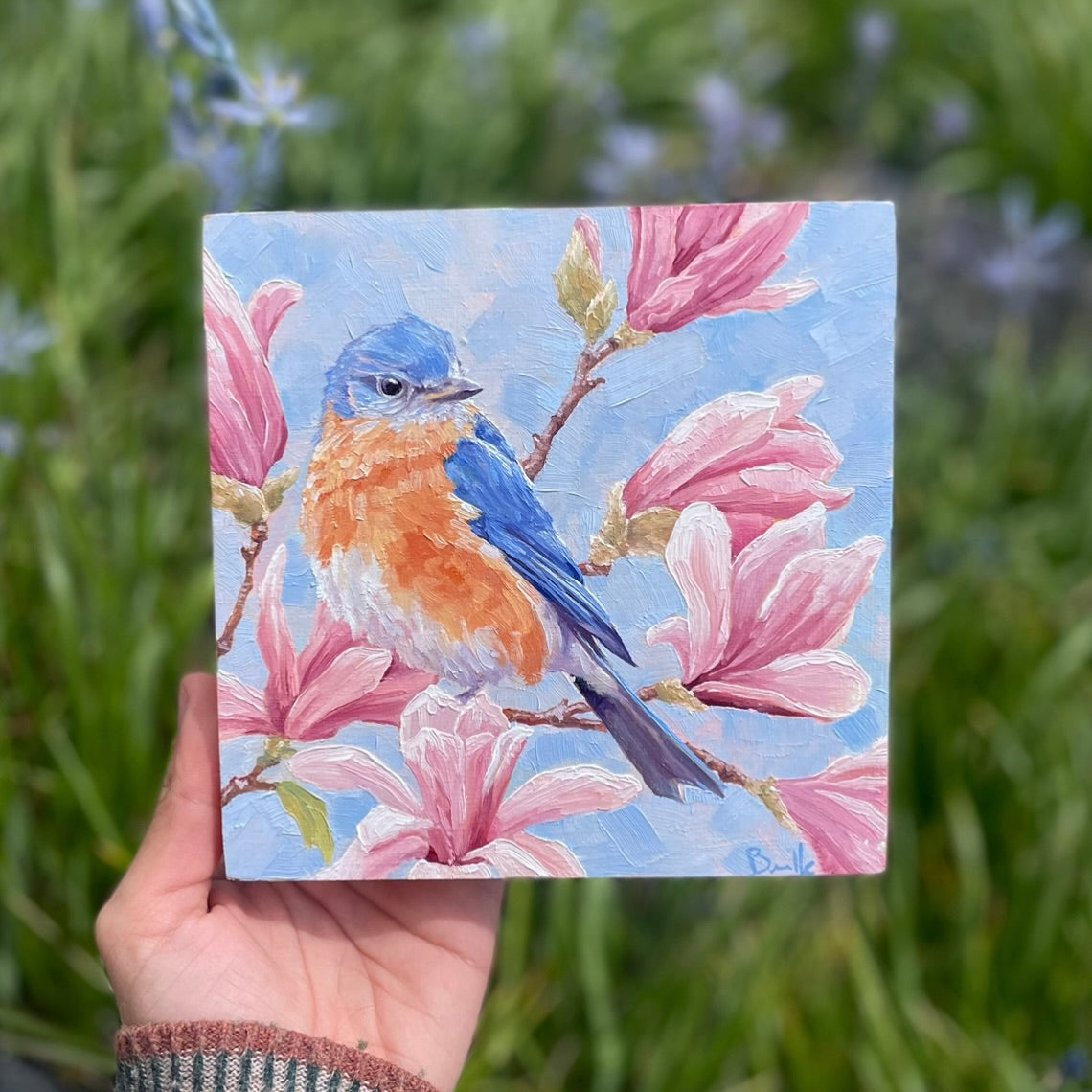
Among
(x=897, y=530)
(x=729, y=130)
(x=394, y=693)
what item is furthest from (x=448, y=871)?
(x=729, y=130)

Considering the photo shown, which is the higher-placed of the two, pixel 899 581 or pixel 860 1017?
pixel 899 581

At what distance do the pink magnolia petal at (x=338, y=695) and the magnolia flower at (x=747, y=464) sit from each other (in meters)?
0.28

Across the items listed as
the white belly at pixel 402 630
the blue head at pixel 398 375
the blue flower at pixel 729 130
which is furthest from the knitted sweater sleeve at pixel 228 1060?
the blue flower at pixel 729 130

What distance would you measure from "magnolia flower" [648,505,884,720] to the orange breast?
0.50ft

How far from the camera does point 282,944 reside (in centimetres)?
97

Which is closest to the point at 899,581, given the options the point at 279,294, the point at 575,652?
the point at 575,652

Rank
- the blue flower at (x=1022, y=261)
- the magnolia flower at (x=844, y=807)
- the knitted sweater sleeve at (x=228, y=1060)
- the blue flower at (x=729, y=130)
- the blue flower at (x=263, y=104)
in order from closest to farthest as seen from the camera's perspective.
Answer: the knitted sweater sleeve at (x=228, y=1060) → the magnolia flower at (x=844, y=807) → the blue flower at (x=263, y=104) → the blue flower at (x=729, y=130) → the blue flower at (x=1022, y=261)

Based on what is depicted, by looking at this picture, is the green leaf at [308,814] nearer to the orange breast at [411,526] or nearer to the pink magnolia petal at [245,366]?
the orange breast at [411,526]

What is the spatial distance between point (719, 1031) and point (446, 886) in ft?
1.42

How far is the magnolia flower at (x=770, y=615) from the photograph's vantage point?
927 mm

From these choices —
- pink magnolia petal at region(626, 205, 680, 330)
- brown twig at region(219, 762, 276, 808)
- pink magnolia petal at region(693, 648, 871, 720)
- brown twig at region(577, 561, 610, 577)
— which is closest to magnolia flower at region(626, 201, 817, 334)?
pink magnolia petal at region(626, 205, 680, 330)

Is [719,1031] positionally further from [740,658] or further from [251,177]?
[251,177]

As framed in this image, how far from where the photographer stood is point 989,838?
1.47 metres
